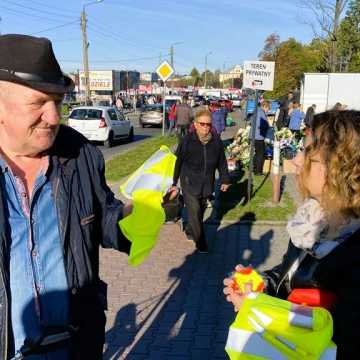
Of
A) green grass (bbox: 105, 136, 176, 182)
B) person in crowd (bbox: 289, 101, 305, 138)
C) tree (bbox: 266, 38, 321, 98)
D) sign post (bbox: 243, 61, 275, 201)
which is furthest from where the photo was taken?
tree (bbox: 266, 38, 321, 98)

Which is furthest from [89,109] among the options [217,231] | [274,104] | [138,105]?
[138,105]

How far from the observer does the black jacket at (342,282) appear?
172 centimetres

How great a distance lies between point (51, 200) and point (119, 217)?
36 cm

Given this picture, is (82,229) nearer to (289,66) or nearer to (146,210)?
(146,210)

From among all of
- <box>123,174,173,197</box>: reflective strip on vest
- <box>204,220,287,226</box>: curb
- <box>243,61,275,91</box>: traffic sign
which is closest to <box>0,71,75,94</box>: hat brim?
<box>123,174,173,197</box>: reflective strip on vest

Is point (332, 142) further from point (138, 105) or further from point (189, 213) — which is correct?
point (138, 105)

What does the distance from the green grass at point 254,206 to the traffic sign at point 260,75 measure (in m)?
2.26

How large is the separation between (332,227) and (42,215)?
118 centimetres

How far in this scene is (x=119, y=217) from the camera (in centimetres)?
228

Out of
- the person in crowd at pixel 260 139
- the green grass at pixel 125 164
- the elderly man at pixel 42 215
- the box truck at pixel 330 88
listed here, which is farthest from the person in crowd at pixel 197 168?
the box truck at pixel 330 88

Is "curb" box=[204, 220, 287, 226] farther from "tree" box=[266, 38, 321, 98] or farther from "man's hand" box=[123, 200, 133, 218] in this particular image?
"tree" box=[266, 38, 321, 98]

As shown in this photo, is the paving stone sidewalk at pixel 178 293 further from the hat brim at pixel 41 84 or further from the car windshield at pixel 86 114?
the car windshield at pixel 86 114

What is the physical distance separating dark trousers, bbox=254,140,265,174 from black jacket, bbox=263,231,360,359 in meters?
10.9

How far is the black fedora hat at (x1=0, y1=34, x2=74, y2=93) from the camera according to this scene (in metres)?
1.84
